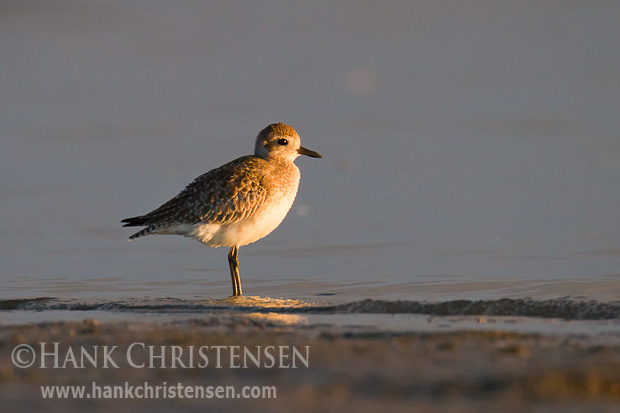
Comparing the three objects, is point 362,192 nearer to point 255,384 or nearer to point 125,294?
point 125,294

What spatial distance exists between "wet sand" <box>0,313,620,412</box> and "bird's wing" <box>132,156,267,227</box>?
155 inches

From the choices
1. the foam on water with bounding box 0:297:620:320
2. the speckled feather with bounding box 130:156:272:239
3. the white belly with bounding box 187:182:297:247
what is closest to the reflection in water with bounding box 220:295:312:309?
the foam on water with bounding box 0:297:620:320

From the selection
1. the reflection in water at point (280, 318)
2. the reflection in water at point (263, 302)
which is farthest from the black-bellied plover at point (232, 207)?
the reflection in water at point (280, 318)

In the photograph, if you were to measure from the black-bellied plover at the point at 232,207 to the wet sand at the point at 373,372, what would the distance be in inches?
155

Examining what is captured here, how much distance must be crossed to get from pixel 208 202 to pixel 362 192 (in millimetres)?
5372

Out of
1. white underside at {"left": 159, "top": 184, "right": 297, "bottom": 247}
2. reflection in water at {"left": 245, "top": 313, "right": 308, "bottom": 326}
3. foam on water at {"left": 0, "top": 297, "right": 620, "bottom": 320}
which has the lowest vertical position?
reflection in water at {"left": 245, "top": 313, "right": 308, "bottom": 326}

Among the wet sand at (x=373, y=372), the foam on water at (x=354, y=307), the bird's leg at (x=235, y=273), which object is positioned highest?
the bird's leg at (x=235, y=273)

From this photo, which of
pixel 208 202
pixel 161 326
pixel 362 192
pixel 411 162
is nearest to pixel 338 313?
pixel 161 326

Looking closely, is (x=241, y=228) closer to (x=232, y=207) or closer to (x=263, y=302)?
(x=232, y=207)

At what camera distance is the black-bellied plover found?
1097cm

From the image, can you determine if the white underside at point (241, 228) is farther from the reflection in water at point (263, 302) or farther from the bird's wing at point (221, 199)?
the reflection in water at point (263, 302)

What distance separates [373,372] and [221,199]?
5859mm

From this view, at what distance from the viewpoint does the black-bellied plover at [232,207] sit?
10969mm

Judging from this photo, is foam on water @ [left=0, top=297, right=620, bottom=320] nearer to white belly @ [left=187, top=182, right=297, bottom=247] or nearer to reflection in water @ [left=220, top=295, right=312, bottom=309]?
reflection in water @ [left=220, top=295, right=312, bottom=309]
